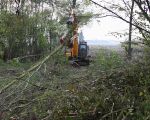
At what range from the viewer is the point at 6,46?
59.1 feet

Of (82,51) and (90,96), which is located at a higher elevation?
(82,51)

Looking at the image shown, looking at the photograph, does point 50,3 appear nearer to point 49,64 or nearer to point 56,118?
point 49,64

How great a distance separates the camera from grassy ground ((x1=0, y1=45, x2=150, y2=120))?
551cm

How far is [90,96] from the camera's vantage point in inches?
223

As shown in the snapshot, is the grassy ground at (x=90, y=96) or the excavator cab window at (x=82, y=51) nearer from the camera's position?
the grassy ground at (x=90, y=96)

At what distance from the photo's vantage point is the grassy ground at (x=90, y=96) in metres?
5.51

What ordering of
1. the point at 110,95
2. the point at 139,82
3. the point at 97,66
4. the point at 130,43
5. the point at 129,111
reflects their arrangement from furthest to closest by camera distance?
1. the point at 130,43
2. the point at 97,66
3. the point at 139,82
4. the point at 110,95
5. the point at 129,111

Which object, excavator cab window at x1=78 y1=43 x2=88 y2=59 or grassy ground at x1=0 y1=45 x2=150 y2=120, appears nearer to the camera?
grassy ground at x1=0 y1=45 x2=150 y2=120

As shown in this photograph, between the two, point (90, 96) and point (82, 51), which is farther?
point (82, 51)

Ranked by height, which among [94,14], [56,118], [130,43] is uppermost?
[94,14]

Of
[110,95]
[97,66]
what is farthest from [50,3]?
[110,95]

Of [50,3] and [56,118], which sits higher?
[50,3]

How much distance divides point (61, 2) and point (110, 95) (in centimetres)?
1581

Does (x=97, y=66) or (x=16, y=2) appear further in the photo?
(x=16, y=2)
